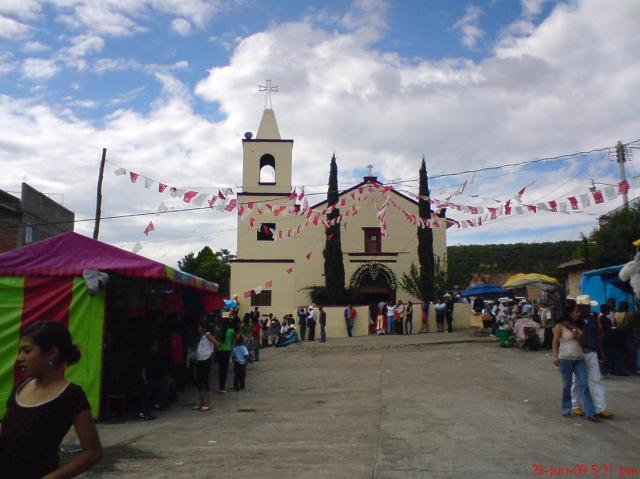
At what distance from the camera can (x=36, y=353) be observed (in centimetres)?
287

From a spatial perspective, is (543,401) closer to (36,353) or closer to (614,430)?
(614,430)

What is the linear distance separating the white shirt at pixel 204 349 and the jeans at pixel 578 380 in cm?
578

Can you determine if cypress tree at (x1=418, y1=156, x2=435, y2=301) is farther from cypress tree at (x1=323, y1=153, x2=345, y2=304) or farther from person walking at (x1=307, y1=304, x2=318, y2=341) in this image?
Answer: person walking at (x1=307, y1=304, x2=318, y2=341)

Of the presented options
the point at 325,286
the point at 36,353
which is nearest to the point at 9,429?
the point at 36,353

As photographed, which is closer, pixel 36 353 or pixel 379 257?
pixel 36 353

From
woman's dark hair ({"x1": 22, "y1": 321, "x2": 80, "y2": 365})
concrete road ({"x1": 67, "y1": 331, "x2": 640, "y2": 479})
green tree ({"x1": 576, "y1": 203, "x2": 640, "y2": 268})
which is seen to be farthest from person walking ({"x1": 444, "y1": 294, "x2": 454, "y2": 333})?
woman's dark hair ({"x1": 22, "y1": 321, "x2": 80, "y2": 365})

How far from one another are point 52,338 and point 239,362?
951cm

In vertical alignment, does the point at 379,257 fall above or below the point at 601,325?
above

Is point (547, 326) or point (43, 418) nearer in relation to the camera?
point (43, 418)

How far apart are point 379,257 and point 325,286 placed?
4092 mm

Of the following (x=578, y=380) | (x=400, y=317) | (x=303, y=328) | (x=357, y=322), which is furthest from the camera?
(x=357, y=322)

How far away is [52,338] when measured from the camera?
2.93 m

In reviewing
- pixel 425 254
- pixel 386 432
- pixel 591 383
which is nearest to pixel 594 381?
pixel 591 383

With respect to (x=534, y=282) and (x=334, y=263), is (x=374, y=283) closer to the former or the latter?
(x=334, y=263)
